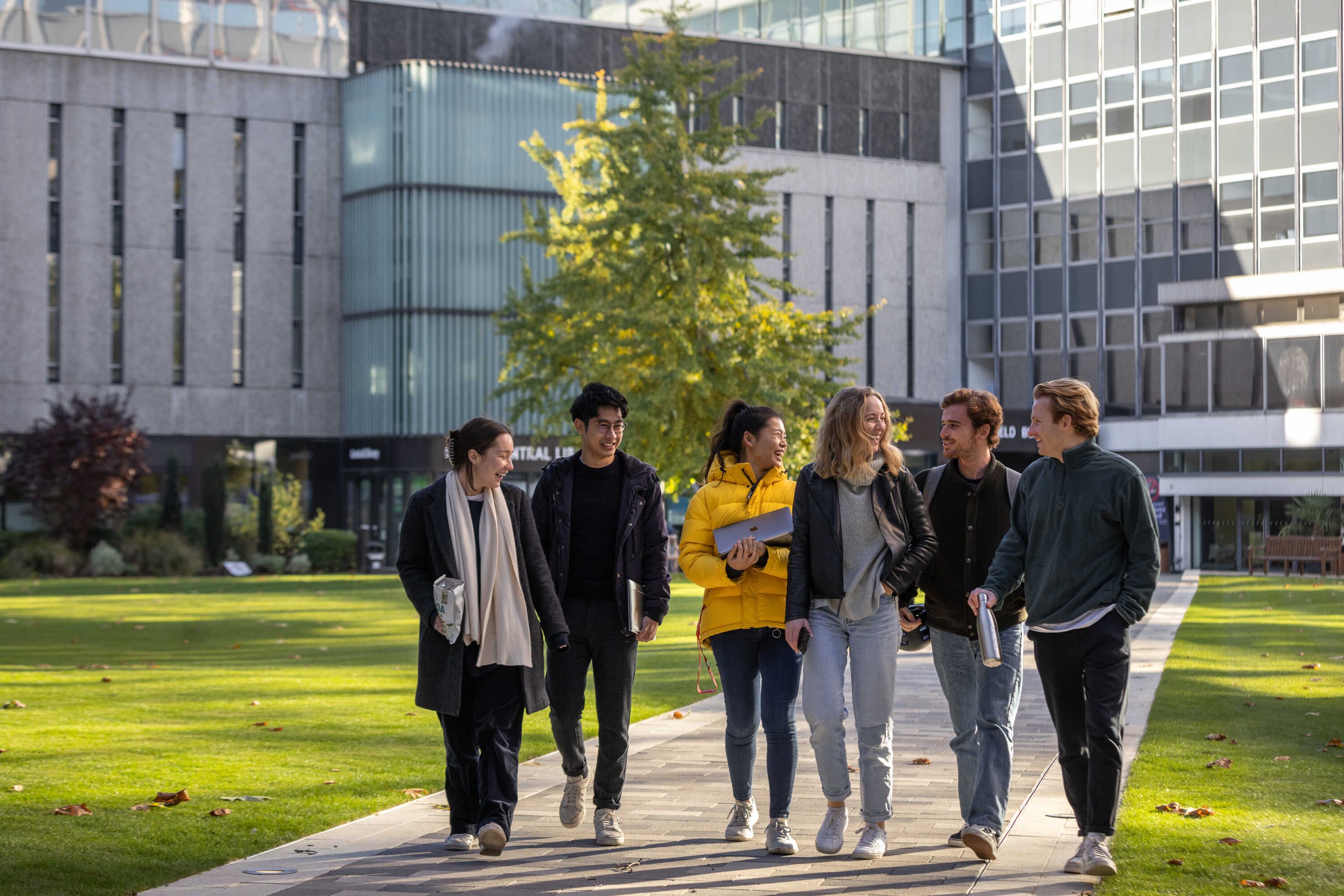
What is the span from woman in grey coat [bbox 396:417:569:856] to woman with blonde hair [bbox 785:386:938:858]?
1.14 meters

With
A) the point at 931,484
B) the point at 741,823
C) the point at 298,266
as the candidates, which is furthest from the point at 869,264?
the point at 741,823

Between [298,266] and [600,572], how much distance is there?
41293mm

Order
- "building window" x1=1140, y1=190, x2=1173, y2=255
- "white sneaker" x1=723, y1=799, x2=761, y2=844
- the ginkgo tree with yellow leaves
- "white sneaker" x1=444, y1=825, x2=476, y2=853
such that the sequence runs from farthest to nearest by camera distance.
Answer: "building window" x1=1140, y1=190, x2=1173, y2=255 → the ginkgo tree with yellow leaves → "white sneaker" x1=723, y1=799, x2=761, y2=844 → "white sneaker" x1=444, y1=825, x2=476, y2=853

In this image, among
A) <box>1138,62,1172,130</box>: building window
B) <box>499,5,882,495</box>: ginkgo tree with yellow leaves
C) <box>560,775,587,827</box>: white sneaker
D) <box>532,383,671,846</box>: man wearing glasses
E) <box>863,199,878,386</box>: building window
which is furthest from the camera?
<box>863,199,878,386</box>: building window

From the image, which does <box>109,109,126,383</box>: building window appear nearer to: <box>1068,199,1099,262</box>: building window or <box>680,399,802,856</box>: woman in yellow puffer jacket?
<box>1068,199,1099,262</box>: building window

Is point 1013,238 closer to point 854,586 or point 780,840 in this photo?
point 854,586

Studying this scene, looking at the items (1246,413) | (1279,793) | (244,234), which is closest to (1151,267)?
(1246,413)

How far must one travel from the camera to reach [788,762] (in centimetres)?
673

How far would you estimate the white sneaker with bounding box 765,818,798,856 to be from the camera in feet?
21.5

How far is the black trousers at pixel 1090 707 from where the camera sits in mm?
6211

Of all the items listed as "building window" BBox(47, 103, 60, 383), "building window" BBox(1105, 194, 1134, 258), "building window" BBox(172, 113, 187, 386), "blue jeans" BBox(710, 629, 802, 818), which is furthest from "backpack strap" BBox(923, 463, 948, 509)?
"building window" BBox(1105, 194, 1134, 258)

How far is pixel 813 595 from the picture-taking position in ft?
21.6

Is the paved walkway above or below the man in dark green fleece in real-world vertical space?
below

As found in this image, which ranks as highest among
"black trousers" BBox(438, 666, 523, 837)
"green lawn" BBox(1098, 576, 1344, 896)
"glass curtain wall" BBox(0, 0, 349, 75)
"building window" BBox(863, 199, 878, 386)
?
"glass curtain wall" BBox(0, 0, 349, 75)
